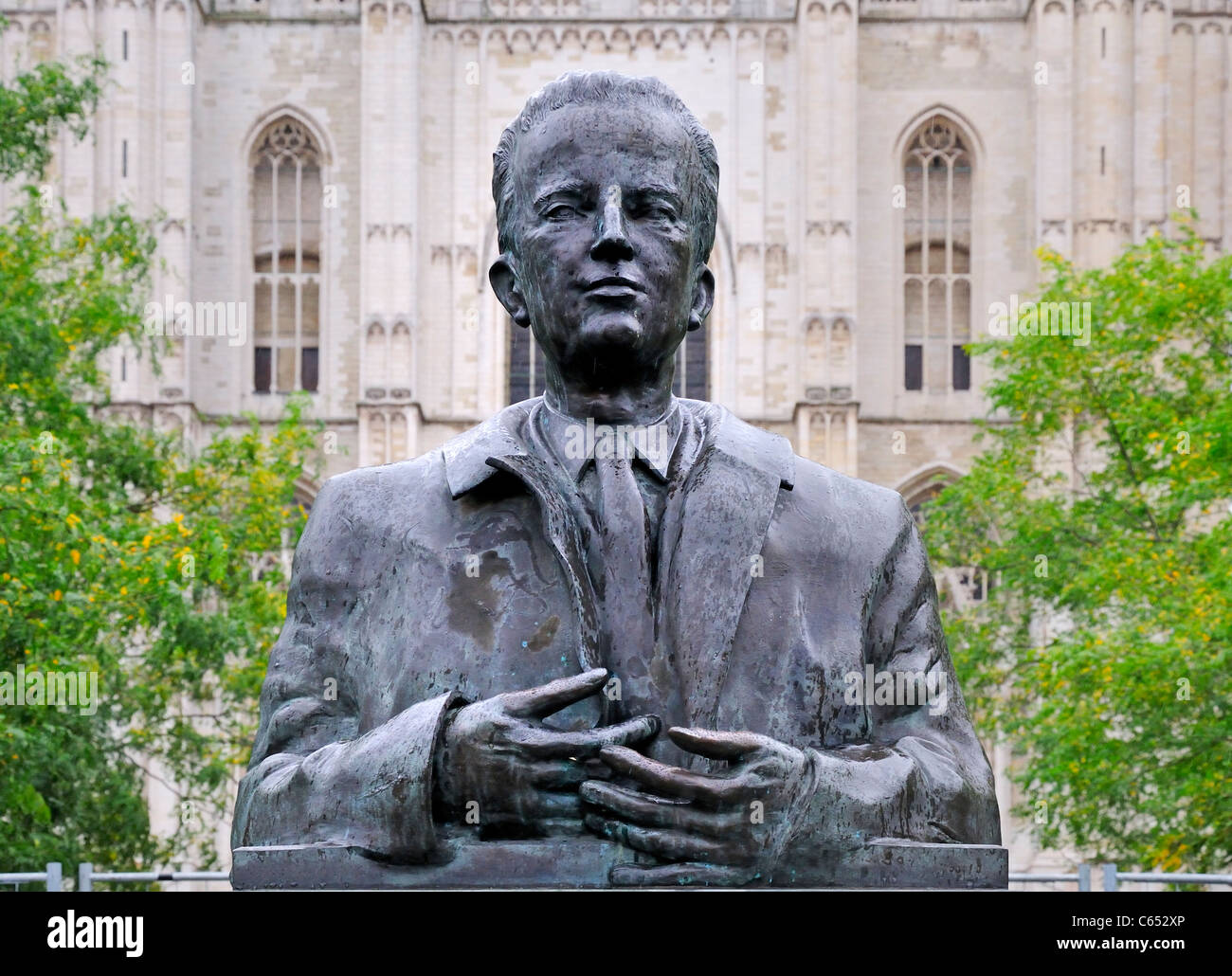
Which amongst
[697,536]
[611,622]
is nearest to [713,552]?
[697,536]

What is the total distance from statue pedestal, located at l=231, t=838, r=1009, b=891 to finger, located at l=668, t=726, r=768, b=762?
0.16 m

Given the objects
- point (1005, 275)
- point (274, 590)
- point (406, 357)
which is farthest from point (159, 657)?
point (1005, 275)

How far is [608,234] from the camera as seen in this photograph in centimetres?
293

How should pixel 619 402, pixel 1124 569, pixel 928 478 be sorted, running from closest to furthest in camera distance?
pixel 619 402 < pixel 1124 569 < pixel 928 478

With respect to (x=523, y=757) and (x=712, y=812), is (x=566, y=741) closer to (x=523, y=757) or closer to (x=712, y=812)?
(x=523, y=757)

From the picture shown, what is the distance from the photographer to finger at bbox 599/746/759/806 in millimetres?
2646

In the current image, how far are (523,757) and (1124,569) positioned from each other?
15584mm

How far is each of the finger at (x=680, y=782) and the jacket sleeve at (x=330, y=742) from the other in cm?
24

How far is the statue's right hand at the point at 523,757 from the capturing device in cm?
269

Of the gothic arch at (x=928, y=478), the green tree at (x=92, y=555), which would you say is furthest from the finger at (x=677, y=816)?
the gothic arch at (x=928, y=478)

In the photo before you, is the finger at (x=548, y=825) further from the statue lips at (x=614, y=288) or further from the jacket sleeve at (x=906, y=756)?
the statue lips at (x=614, y=288)

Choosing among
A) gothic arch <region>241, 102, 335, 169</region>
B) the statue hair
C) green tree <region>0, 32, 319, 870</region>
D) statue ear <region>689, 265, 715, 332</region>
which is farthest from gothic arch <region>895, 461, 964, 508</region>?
the statue hair
